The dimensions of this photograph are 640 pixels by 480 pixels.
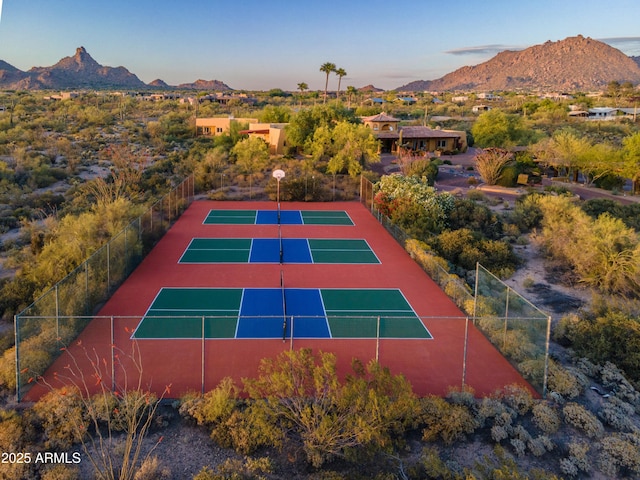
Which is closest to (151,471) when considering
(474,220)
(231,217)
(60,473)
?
(60,473)

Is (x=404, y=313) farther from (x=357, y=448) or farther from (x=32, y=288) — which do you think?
(x=32, y=288)

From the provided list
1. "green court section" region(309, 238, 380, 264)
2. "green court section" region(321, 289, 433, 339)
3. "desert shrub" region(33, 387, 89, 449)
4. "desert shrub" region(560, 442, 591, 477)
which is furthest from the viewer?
"green court section" region(309, 238, 380, 264)

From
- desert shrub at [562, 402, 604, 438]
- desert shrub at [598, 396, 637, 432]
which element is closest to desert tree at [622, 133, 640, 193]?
desert shrub at [598, 396, 637, 432]

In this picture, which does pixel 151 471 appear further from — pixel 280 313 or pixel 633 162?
pixel 633 162

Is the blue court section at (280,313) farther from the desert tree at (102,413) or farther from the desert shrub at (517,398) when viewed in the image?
the desert shrub at (517,398)

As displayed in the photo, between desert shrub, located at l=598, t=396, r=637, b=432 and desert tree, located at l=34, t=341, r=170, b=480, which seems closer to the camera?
desert tree, located at l=34, t=341, r=170, b=480

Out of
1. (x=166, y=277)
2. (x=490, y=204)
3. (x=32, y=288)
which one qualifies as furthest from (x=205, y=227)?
(x=490, y=204)

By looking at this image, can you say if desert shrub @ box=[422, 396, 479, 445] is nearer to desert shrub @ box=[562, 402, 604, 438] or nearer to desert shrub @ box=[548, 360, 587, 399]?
desert shrub @ box=[562, 402, 604, 438]
